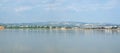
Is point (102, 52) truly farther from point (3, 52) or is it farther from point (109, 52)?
point (3, 52)

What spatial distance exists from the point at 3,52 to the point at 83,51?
6.28ft

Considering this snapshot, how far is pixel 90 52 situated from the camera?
6.52m

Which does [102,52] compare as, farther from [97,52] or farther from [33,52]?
[33,52]

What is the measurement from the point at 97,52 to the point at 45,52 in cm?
123

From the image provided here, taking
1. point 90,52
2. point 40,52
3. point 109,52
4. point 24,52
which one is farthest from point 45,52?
point 109,52

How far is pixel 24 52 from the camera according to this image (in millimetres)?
6078

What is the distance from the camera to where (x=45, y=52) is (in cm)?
650

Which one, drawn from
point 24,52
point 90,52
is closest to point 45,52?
point 24,52

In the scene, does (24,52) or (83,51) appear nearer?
(24,52)

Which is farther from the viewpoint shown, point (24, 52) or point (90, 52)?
point (90, 52)

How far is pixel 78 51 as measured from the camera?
6.67 meters

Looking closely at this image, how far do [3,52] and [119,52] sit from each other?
2.70 m

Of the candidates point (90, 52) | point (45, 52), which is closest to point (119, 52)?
point (90, 52)

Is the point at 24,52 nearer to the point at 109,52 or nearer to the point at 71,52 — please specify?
the point at 71,52
